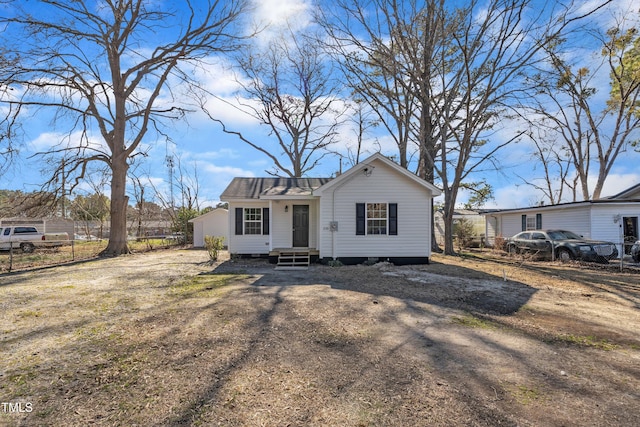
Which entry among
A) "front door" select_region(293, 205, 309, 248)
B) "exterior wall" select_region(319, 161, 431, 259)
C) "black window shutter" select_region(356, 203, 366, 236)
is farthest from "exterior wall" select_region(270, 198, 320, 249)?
"black window shutter" select_region(356, 203, 366, 236)

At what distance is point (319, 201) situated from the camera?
12094 mm

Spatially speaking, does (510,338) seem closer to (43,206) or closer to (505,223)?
(43,206)

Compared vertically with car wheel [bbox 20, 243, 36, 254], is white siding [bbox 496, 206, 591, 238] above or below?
above

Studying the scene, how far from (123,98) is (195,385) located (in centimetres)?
1744

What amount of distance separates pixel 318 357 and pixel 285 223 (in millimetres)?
9797

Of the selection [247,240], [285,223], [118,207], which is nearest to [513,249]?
[285,223]

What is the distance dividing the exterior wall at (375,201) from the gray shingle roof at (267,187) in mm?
1561

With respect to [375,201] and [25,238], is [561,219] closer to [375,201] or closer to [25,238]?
[375,201]

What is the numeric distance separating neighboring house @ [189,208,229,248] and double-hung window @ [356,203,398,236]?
1162 centimetres

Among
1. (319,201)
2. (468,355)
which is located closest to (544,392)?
(468,355)

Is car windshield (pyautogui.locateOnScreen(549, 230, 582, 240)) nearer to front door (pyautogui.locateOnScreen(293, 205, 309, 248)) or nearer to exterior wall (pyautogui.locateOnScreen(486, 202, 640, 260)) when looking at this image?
exterior wall (pyautogui.locateOnScreen(486, 202, 640, 260))

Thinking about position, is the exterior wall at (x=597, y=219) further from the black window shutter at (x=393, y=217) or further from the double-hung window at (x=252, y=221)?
the double-hung window at (x=252, y=221)

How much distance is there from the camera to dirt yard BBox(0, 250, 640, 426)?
105 inches

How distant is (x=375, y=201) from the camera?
11.8 meters
